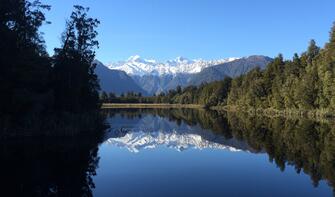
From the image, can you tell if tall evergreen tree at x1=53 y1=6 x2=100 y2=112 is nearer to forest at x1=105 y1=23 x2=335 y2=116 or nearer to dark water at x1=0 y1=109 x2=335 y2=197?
dark water at x1=0 y1=109 x2=335 y2=197

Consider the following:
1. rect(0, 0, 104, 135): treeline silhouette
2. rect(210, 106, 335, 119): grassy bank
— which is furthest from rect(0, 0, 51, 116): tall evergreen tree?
rect(210, 106, 335, 119): grassy bank

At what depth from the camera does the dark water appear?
26.5m

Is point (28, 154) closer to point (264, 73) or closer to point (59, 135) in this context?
point (59, 135)

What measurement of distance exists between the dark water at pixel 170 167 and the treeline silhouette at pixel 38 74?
5.13 meters

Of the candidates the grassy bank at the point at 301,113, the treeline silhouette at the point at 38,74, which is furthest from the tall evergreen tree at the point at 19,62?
the grassy bank at the point at 301,113

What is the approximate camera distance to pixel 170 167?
35812mm

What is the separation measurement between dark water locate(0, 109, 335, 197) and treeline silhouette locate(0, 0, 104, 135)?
513 cm

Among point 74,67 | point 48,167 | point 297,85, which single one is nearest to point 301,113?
point 297,85

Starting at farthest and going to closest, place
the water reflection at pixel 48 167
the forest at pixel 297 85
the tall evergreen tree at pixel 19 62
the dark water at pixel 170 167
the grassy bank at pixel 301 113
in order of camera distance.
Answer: the forest at pixel 297 85 < the grassy bank at pixel 301 113 < the tall evergreen tree at pixel 19 62 < the dark water at pixel 170 167 < the water reflection at pixel 48 167

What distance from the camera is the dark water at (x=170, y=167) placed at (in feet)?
86.8

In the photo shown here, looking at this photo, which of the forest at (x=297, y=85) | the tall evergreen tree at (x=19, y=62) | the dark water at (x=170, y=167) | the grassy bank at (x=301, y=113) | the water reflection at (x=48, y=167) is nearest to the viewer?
the water reflection at (x=48, y=167)

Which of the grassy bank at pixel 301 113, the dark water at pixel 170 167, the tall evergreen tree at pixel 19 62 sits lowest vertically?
the dark water at pixel 170 167

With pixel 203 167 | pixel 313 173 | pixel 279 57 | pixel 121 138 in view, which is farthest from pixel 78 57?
pixel 279 57

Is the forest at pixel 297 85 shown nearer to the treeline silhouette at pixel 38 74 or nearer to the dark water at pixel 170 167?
the dark water at pixel 170 167
